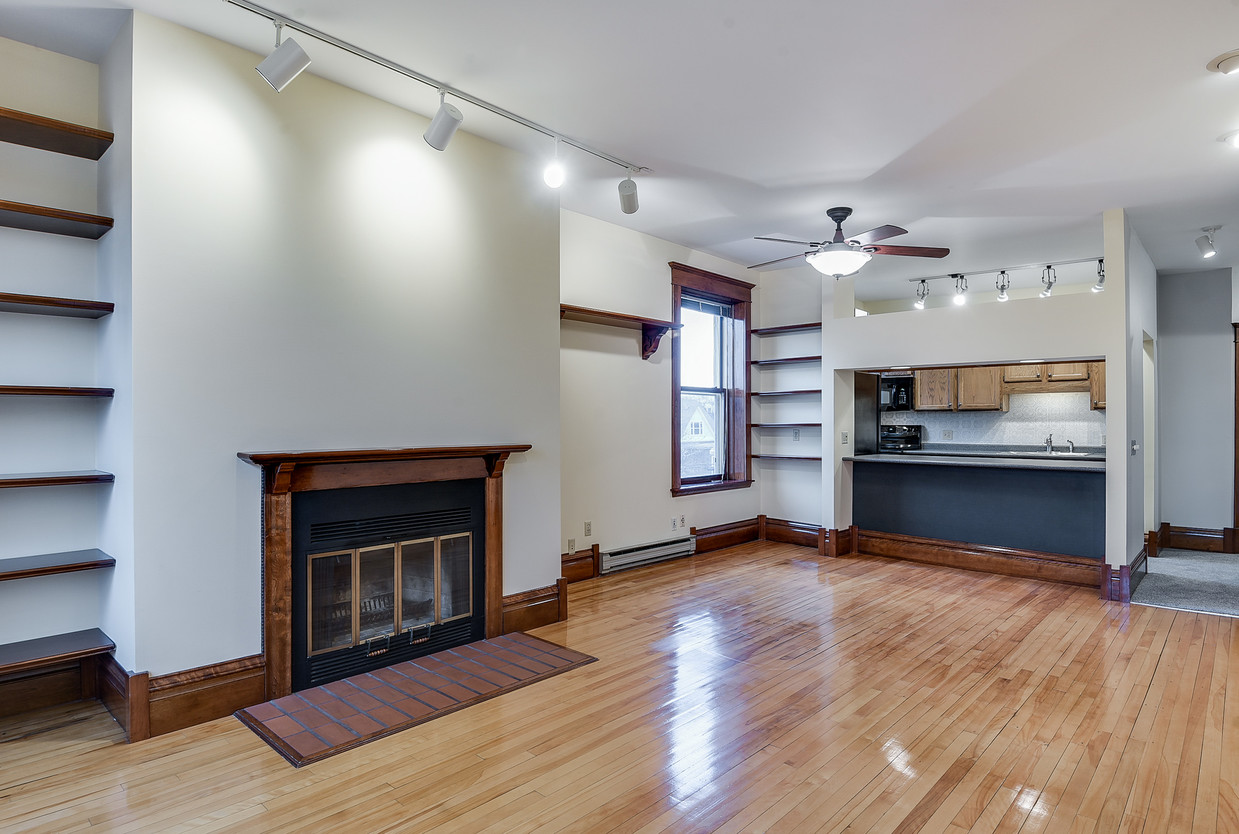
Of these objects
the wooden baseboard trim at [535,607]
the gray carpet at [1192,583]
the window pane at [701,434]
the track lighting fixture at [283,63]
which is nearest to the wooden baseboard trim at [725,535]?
the window pane at [701,434]

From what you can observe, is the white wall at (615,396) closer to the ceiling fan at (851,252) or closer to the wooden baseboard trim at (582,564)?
the wooden baseboard trim at (582,564)

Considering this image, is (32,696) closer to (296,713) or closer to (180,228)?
(296,713)

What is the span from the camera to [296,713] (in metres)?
2.86

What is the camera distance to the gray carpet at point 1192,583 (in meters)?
4.74

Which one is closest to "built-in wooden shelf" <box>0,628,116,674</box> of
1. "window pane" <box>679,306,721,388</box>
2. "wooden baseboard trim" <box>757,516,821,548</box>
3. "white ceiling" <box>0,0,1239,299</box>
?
"white ceiling" <box>0,0,1239,299</box>

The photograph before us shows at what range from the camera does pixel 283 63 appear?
2.61m

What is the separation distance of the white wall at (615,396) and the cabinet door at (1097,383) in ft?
15.1

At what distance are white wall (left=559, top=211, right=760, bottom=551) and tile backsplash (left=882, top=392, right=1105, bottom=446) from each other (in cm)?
402

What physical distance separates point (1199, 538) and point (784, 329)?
15.6 ft

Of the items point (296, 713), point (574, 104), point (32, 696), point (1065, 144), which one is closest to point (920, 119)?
point (1065, 144)

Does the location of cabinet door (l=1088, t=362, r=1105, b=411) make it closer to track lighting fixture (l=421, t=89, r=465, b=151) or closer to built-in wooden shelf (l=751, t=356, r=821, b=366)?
built-in wooden shelf (l=751, t=356, r=821, b=366)

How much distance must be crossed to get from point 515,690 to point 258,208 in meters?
2.57

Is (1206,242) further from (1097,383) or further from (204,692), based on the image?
(204,692)

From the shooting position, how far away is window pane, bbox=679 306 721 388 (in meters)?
6.45
